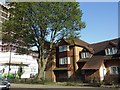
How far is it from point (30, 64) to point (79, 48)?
131 ft

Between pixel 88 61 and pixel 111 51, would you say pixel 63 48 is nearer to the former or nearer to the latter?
pixel 88 61

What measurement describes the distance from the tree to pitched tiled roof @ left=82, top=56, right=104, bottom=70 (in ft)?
21.6

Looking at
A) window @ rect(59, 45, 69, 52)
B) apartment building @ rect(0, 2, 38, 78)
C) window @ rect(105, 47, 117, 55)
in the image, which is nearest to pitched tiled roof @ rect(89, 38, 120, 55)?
window @ rect(105, 47, 117, 55)

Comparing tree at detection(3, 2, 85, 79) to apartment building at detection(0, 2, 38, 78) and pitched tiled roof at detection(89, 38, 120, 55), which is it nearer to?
pitched tiled roof at detection(89, 38, 120, 55)

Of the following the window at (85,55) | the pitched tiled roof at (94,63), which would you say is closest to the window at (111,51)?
the pitched tiled roof at (94,63)

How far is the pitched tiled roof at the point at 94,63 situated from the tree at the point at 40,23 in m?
6.59

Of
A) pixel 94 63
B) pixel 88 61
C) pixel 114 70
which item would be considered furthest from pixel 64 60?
pixel 114 70

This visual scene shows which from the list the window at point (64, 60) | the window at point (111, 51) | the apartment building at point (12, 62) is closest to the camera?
the window at point (111, 51)

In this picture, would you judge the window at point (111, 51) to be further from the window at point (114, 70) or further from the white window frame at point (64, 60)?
the white window frame at point (64, 60)

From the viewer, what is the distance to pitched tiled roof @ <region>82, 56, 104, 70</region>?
1700 inches

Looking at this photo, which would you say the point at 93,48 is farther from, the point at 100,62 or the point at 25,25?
the point at 25,25

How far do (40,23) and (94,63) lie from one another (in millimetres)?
13246

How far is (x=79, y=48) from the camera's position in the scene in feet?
170

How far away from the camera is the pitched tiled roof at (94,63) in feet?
142
